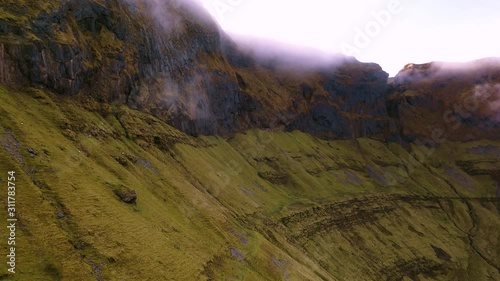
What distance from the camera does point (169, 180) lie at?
73500 mm

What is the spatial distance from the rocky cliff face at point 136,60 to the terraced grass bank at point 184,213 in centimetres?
642

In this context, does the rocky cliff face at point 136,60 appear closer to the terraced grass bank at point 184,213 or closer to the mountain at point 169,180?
the mountain at point 169,180

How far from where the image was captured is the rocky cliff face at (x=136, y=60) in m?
66.9

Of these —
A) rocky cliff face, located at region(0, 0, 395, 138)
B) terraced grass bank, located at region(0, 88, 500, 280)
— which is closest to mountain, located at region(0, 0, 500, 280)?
terraced grass bank, located at region(0, 88, 500, 280)

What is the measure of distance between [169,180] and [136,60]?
163ft

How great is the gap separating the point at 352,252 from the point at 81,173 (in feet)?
279

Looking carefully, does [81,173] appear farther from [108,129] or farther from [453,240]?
[453,240]

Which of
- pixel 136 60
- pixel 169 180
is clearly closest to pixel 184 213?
pixel 169 180

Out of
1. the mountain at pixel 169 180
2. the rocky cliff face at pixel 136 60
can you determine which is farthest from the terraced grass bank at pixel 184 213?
the rocky cliff face at pixel 136 60

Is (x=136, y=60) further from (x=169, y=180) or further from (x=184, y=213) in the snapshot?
(x=184, y=213)

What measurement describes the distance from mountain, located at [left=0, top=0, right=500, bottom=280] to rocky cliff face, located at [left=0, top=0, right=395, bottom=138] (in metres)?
0.44

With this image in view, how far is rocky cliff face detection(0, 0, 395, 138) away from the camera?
66875 mm

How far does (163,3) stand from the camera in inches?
5522

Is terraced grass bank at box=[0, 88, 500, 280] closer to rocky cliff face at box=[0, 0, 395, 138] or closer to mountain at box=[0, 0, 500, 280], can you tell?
mountain at box=[0, 0, 500, 280]
